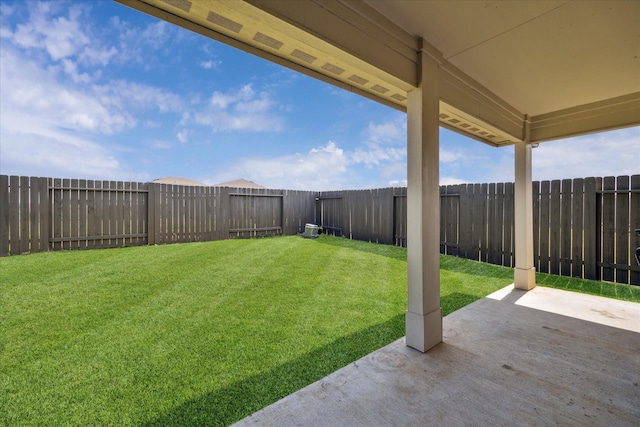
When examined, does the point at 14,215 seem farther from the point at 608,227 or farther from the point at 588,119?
the point at 608,227

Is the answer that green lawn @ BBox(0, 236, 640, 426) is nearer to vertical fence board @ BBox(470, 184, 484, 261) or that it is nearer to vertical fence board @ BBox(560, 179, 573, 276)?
vertical fence board @ BBox(560, 179, 573, 276)

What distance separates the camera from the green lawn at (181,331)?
147cm

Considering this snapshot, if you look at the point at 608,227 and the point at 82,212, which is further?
the point at 82,212

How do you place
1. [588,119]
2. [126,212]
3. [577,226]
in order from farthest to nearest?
[126,212] < [577,226] < [588,119]

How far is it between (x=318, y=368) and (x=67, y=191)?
303 inches

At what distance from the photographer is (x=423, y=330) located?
2018mm

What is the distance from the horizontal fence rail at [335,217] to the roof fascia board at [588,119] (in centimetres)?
154

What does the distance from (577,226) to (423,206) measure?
4.23 m

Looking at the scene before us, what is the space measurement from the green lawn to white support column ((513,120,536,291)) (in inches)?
14.8

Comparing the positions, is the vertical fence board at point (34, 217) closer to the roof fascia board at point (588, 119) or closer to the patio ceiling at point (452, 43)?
the patio ceiling at point (452, 43)

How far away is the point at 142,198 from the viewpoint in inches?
281

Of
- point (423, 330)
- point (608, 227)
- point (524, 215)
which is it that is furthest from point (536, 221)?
point (423, 330)

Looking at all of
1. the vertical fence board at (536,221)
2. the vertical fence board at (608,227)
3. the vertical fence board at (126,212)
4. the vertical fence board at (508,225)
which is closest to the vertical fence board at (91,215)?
the vertical fence board at (126,212)

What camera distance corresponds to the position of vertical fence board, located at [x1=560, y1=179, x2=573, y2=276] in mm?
4359
